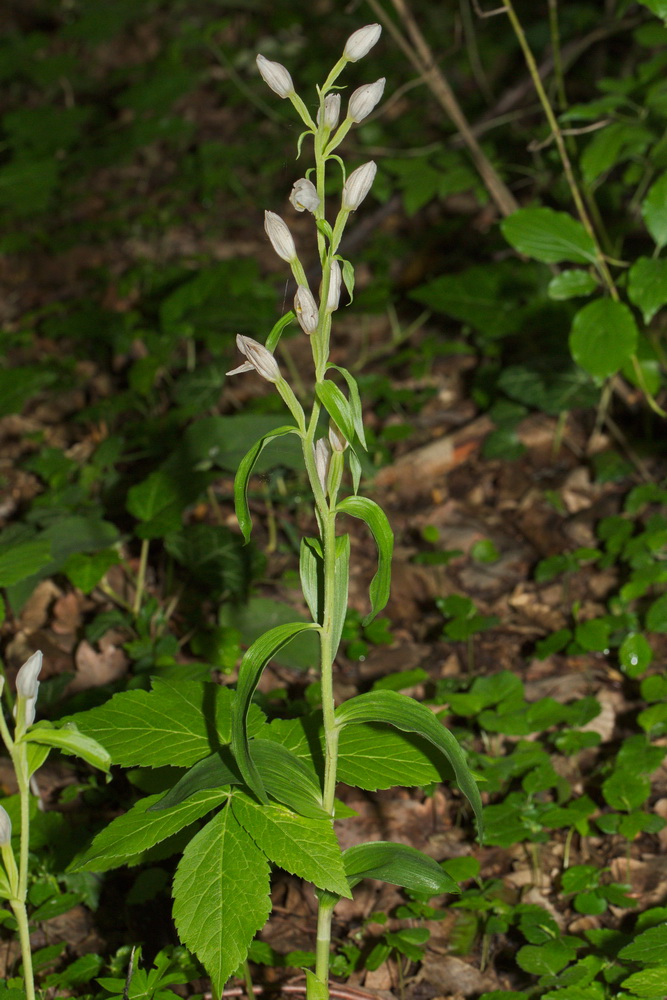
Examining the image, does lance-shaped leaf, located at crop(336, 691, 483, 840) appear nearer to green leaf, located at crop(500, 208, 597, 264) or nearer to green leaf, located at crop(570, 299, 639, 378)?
green leaf, located at crop(570, 299, 639, 378)

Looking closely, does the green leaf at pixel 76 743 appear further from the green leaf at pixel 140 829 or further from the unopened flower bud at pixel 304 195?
the unopened flower bud at pixel 304 195

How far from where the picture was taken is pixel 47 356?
4.88m

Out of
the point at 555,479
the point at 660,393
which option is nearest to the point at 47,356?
the point at 555,479

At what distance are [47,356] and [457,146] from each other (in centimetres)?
248

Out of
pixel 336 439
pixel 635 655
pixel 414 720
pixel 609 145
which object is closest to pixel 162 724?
pixel 414 720

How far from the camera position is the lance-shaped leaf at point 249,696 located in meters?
1.28

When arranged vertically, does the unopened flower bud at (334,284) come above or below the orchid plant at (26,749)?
above

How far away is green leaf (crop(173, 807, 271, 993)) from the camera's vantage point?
1.29m

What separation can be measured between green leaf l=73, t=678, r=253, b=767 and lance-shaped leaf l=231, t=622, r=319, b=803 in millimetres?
238

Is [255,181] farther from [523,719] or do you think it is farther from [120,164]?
[523,719]

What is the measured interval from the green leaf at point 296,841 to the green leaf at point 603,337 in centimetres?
158

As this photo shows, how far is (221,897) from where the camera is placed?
1328 mm

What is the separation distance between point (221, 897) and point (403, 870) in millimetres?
308

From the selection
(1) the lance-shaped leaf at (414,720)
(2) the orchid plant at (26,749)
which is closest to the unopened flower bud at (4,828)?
(2) the orchid plant at (26,749)
